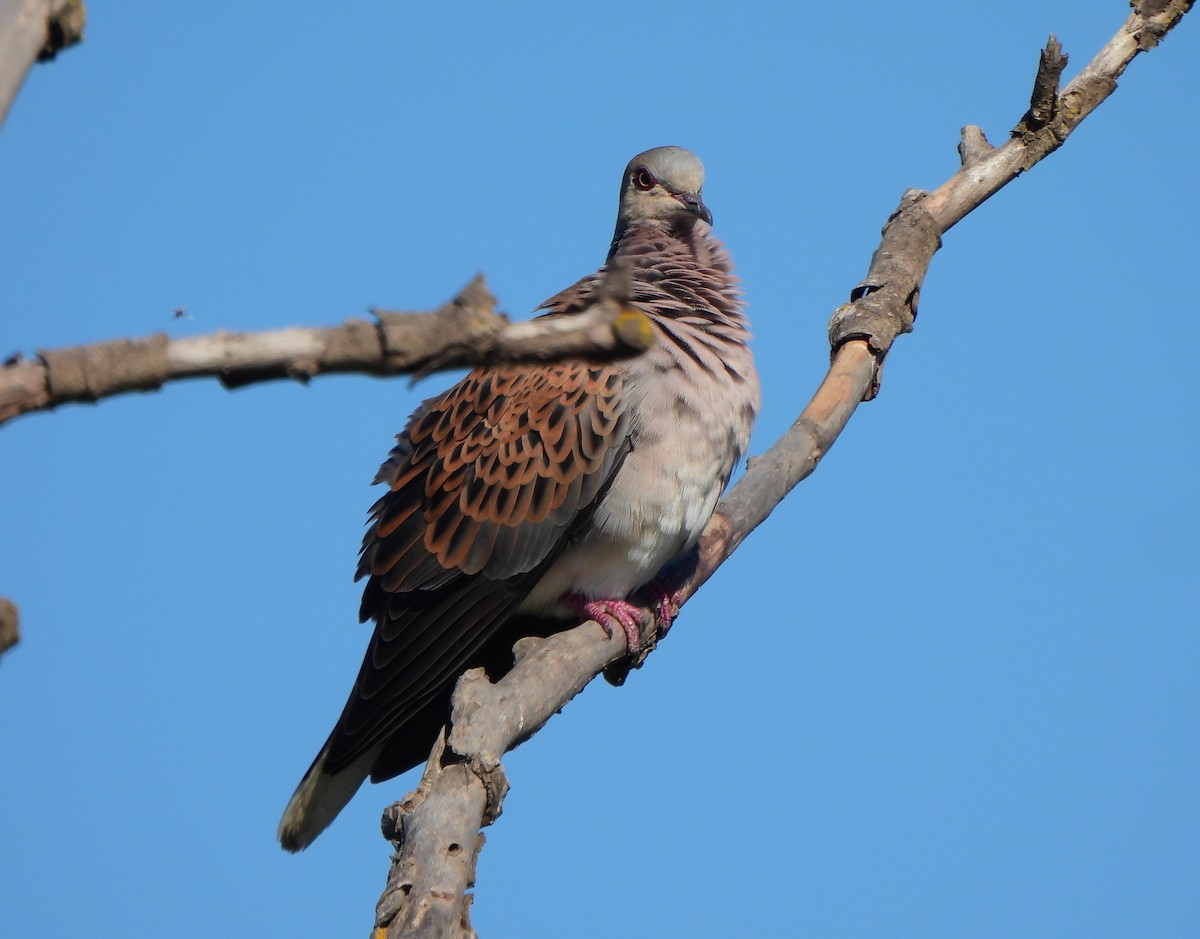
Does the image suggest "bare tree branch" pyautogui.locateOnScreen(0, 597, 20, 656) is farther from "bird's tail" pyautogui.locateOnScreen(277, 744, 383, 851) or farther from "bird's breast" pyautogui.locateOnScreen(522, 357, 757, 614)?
"bird's breast" pyautogui.locateOnScreen(522, 357, 757, 614)

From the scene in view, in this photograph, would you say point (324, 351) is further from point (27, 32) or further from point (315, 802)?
point (315, 802)

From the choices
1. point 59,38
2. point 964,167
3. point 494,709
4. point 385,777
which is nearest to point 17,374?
point 59,38

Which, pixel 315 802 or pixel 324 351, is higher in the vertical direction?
pixel 315 802

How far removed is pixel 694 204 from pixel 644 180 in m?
0.30

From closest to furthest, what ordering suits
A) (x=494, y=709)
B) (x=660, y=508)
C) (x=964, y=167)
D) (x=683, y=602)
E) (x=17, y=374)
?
(x=17, y=374)
(x=494, y=709)
(x=660, y=508)
(x=683, y=602)
(x=964, y=167)

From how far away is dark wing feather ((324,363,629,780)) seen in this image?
190 inches

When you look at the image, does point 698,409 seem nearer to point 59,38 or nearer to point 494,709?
point 494,709

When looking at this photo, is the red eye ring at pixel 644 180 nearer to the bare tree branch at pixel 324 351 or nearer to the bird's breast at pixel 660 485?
the bird's breast at pixel 660 485

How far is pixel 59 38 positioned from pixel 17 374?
1.84ft

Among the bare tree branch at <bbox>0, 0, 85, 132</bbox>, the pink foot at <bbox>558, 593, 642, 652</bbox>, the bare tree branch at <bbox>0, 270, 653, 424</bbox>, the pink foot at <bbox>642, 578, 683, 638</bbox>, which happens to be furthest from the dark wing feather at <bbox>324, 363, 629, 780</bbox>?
the bare tree branch at <bbox>0, 0, 85, 132</bbox>

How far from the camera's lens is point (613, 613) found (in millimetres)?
5000

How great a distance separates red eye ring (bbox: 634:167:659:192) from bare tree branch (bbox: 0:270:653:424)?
368 centimetres

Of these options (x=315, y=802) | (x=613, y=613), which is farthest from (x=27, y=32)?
(x=315, y=802)

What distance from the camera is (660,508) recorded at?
490 cm
